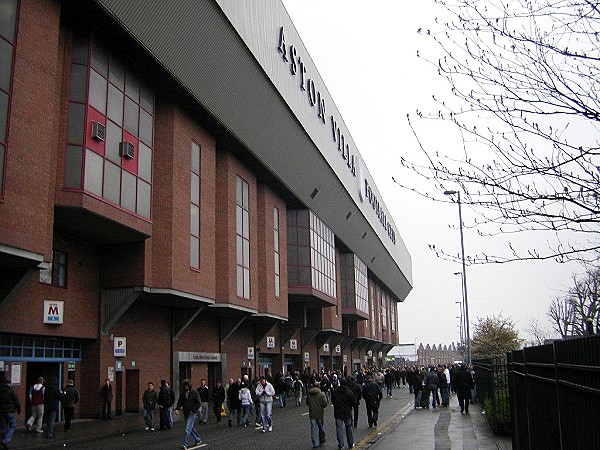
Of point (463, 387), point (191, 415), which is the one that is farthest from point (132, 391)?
point (463, 387)

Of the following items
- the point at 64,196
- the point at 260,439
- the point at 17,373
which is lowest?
the point at 260,439

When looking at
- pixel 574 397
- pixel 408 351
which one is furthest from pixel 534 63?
pixel 408 351

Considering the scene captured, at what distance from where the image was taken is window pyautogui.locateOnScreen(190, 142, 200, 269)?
96.4 ft

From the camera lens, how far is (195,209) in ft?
98.9

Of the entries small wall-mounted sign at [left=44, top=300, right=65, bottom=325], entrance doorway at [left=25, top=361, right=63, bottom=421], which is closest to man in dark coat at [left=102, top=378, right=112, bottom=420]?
entrance doorway at [left=25, top=361, right=63, bottom=421]

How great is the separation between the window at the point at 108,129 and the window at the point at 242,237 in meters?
9.36

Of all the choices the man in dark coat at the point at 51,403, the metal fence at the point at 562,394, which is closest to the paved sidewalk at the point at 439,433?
the metal fence at the point at 562,394

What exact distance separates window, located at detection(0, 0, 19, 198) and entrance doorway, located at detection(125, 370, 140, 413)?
1209 cm

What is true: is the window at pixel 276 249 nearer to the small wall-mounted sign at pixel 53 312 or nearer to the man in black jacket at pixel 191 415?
the small wall-mounted sign at pixel 53 312

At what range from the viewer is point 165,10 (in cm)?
2345

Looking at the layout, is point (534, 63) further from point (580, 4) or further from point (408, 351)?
point (408, 351)

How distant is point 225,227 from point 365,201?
28002 mm

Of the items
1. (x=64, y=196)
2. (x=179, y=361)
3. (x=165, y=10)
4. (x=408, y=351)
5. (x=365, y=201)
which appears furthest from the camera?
(x=408, y=351)

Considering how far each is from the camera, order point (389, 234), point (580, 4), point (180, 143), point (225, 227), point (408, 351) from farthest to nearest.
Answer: point (408, 351)
point (389, 234)
point (225, 227)
point (180, 143)
point (580, 4)
